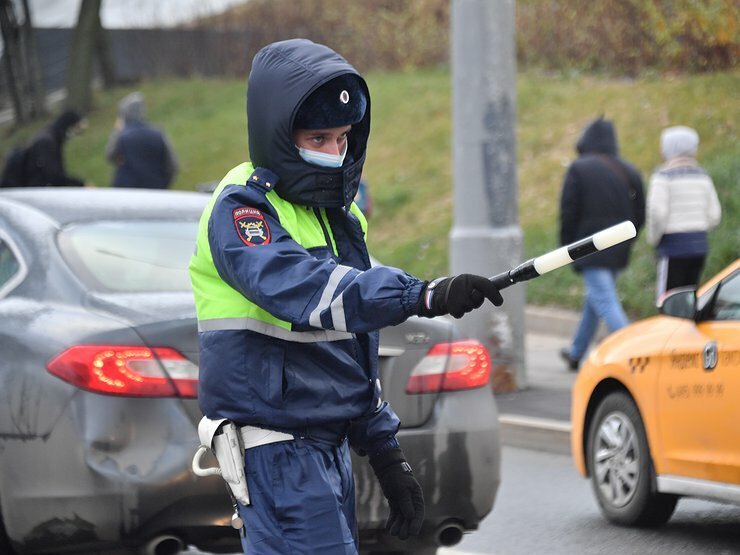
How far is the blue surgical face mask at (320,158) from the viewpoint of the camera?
11.0 feet

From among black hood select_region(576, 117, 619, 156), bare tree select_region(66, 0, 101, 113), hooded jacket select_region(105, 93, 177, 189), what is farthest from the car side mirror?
bare tree select_region(66, 0, 101, 113)

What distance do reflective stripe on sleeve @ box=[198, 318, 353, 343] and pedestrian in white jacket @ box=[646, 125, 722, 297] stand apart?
23.0 ft

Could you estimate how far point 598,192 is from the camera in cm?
1032

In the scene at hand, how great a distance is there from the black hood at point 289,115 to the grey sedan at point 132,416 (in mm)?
1666

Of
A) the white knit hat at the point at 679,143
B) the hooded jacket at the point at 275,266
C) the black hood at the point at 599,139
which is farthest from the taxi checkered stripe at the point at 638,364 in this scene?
the black hood at the point at 599,139

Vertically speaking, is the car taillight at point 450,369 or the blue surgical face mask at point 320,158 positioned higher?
the blue surgical face mask at point 320,158

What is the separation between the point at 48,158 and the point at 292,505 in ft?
32.5

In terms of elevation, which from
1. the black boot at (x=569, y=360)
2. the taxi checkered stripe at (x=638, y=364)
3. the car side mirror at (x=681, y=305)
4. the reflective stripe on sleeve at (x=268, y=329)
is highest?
the reflective stripe on sleeve at (x=268, y=329)

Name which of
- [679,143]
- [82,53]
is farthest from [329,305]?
[82,53]

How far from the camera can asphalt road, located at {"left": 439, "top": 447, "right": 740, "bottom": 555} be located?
6152mm

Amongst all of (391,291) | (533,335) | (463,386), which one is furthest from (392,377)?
(533,335)

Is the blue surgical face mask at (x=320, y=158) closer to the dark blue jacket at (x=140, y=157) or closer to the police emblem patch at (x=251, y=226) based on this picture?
the police emblem patch at (x=251, y=226)

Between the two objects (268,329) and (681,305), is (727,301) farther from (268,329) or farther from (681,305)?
(268,329)

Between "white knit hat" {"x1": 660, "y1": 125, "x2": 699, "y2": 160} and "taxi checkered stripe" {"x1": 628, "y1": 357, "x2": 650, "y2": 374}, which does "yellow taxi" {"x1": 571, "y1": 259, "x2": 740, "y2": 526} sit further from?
"white knit hat" {"x1": 660, "y1": 125, "x2": 699, "y2": 160}
